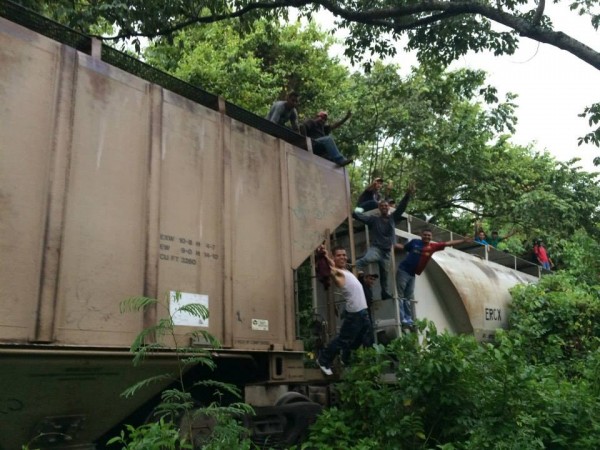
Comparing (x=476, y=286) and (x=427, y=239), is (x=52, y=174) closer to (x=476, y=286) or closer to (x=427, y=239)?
(x=427, y=239)

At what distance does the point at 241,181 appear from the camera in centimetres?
588

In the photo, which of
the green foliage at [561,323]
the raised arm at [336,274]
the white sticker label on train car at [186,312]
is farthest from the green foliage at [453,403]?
the green foliage at [561,323]

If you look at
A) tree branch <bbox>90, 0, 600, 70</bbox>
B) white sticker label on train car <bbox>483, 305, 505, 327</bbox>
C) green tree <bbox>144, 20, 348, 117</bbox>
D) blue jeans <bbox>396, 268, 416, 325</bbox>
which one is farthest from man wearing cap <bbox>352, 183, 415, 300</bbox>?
green tree <bbox>144, 20, 348, 117</bbox>

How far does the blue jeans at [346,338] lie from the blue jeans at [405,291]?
52.5 inches

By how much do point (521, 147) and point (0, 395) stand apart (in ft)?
58.2

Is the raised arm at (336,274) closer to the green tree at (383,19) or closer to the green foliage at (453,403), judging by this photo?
the green foliage at (453,403)

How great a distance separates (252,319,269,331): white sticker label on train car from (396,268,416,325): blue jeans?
8.57ft

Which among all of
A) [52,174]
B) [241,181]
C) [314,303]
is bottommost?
[314,303]

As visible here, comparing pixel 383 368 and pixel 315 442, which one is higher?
pixel 383 368

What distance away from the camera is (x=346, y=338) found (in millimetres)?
6352

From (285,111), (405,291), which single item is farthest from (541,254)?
(285,111)

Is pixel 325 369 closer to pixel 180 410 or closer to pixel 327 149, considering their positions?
pixel 180 410

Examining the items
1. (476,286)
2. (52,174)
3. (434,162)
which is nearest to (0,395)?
(52,174)

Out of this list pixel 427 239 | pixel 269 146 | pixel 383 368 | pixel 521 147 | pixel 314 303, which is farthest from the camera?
pixel 521 147
